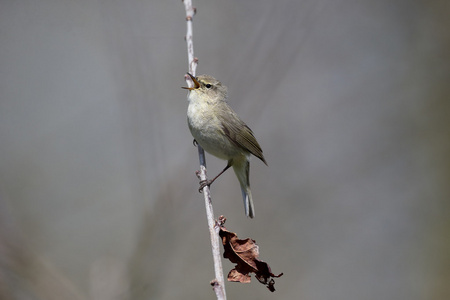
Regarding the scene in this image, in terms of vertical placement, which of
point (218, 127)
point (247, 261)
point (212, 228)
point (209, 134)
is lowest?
point (247, 261)

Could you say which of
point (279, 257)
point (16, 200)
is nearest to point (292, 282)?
point (279, 257)

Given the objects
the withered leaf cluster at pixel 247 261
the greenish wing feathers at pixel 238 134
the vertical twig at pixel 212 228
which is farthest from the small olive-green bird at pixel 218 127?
the withered leaf cluster at pixel 247 261

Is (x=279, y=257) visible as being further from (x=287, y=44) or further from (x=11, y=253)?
(x=11, y=253)

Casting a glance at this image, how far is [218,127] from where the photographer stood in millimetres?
3861

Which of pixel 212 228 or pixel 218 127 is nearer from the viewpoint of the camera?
pixel 212 228

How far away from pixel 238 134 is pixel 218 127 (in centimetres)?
21

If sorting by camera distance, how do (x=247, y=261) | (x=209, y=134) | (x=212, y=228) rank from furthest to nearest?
(x=209, y=134)
(x=212, y=228)
(x=247, y=261)

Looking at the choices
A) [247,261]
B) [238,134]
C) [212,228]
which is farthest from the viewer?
[238,134]

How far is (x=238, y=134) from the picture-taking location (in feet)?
13.0

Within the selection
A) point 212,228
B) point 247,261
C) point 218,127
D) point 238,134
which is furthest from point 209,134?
point 247,261

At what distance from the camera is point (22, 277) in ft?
9.22

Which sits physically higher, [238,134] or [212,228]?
[238,134]

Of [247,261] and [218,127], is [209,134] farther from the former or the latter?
[247,261]

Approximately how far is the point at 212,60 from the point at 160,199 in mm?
2323
